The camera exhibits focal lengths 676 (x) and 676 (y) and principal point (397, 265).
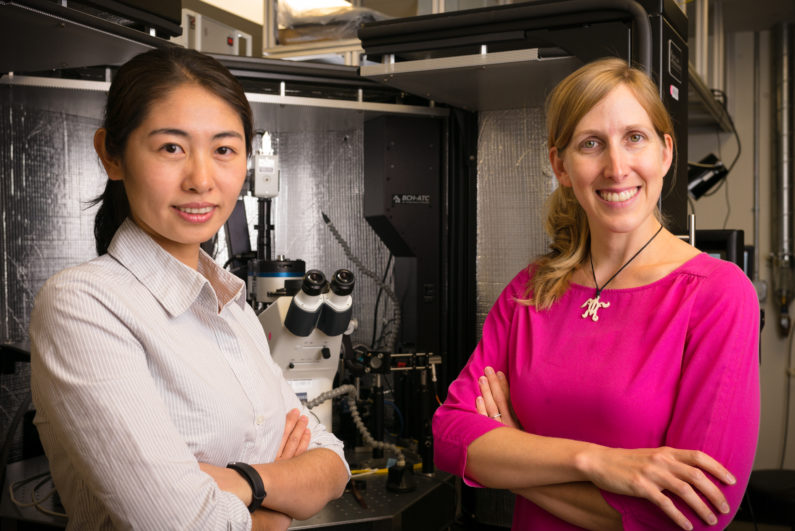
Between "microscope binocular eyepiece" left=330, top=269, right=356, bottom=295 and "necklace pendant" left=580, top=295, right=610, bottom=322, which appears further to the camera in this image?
"microscope binocular eyepiece" left=330, top=269, right=356, bottom=295

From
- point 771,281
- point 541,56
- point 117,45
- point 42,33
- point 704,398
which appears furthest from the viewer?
point 771,281

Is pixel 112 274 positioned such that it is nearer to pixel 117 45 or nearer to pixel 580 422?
pixel 580 422

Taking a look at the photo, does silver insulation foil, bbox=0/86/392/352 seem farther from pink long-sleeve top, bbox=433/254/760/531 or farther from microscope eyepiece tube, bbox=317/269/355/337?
pink long-sleeve top, bbox=433/254/760/531

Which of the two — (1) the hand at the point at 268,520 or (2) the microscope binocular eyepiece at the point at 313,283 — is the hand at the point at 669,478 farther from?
(2) the microscope binocular eyepiece at the point at 313,283

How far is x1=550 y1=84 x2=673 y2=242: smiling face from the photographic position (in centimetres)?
124

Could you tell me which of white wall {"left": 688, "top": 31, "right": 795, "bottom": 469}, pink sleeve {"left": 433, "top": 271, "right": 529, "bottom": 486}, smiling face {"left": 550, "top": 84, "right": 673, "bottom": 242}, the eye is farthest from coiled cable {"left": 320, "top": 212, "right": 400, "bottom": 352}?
white wall {"left": 688, "top": 31, "right": 795, "bottom": 469}

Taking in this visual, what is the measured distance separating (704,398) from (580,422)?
215 millimetres

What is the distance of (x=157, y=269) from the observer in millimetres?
1016

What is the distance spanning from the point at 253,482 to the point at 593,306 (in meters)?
0.70

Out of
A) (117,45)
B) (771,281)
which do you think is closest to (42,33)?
(117,45)

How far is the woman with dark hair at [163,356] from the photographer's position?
85cm

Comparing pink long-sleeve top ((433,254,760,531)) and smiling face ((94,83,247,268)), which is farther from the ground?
smiling face ((94,83,247,268))

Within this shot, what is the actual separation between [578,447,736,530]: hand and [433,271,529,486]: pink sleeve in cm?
26

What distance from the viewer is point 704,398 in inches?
42.1
